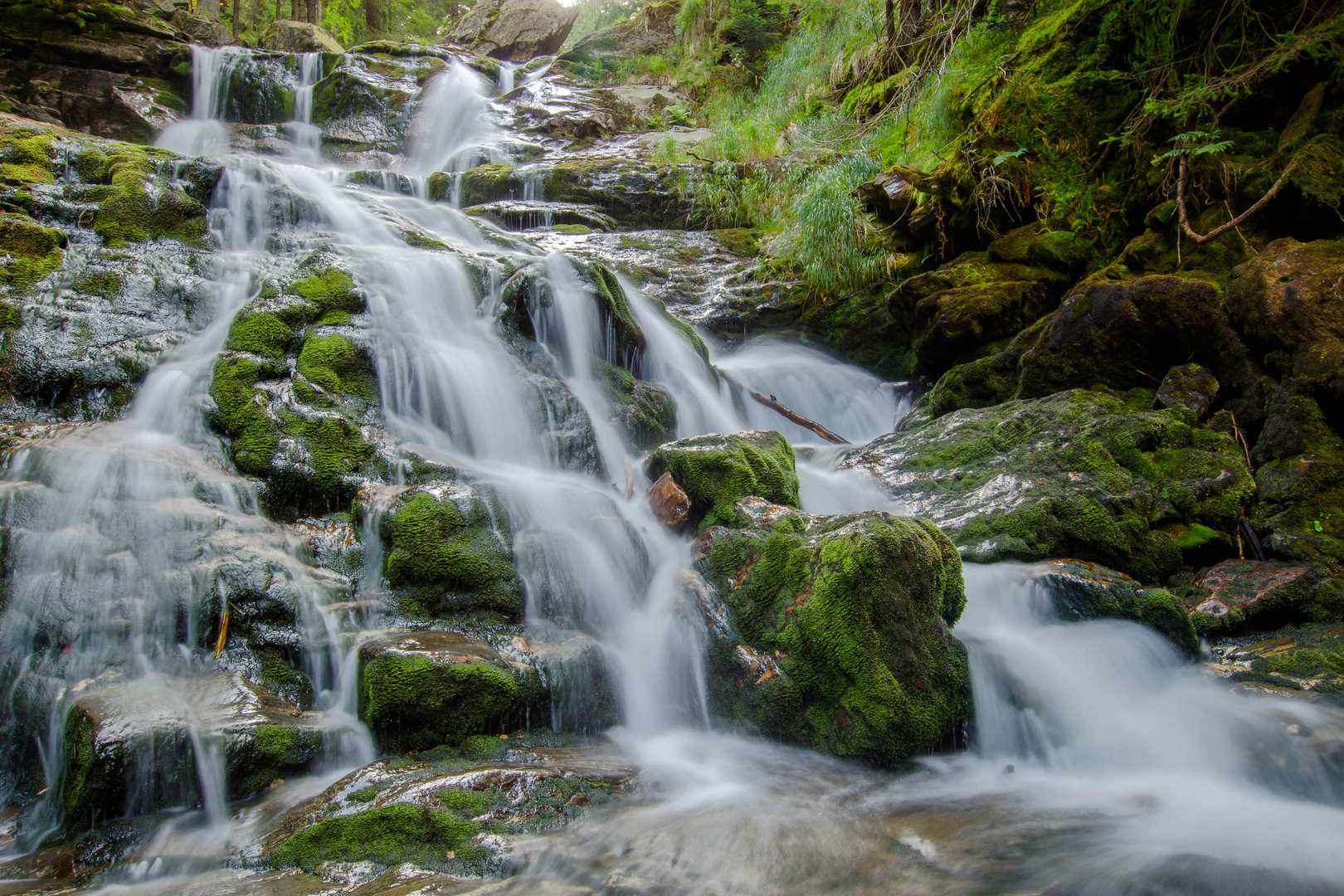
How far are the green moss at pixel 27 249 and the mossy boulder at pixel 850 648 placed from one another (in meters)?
5.60

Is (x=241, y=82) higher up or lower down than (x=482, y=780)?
higher up

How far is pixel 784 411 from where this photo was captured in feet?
24.1

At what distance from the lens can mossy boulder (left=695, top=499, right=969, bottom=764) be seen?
3.21 meters

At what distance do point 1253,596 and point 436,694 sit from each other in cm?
426

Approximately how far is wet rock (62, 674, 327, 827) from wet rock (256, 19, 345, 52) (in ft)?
54.6

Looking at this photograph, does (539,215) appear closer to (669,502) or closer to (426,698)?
(669,502)

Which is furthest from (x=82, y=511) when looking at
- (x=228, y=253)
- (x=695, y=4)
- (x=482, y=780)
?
(x=695, y=4)

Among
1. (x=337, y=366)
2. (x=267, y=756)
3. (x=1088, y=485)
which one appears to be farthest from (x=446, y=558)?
(x=1088, y=485)

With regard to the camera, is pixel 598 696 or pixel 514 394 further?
pixel 514 394

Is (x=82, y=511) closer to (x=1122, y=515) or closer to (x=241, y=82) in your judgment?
(x=1122, y=515)

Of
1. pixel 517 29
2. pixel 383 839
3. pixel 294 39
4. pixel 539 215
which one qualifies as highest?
pixel 517 29

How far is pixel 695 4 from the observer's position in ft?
60.1

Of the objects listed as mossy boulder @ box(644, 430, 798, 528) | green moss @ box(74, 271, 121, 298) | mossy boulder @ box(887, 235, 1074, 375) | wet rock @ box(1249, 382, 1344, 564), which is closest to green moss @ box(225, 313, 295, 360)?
green moss @ box(74, 271, 121, 298)

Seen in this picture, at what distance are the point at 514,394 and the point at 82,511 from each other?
283cm
